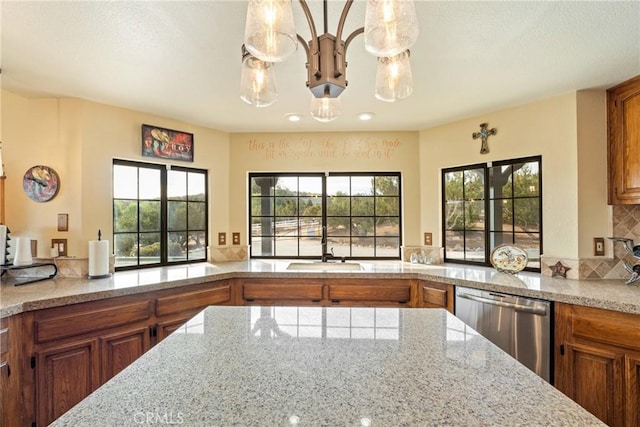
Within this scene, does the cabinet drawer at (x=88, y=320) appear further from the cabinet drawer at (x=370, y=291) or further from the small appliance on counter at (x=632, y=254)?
the small appliance on counter at (x=632, y=254)

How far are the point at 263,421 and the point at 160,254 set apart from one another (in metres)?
2.59

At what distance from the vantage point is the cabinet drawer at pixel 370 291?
8.22 feet

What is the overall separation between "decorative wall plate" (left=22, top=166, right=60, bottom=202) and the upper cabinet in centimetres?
426

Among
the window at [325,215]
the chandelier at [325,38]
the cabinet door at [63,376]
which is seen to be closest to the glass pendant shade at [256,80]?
the chandelier at [325,38]

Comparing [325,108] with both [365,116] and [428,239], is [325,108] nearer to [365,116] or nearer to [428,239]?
[365,116]

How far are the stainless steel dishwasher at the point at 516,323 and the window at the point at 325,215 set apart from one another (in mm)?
1158

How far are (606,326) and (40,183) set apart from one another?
4010 millimetres

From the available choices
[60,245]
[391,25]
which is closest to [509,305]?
[391,25]

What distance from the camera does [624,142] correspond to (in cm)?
210

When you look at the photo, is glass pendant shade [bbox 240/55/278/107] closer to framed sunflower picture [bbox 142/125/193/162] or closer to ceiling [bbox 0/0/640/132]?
ceiling [bbox 0/0/640/132]

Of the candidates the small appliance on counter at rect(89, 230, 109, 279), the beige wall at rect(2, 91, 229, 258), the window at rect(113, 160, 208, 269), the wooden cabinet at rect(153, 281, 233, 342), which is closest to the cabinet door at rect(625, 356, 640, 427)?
the wooden cabinet at rect(153, 281, 233, 342)

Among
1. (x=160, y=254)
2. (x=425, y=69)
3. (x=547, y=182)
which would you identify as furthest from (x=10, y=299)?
(x=547, y=182)

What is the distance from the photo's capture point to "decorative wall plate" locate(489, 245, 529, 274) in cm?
242

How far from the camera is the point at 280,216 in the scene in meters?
3.31
